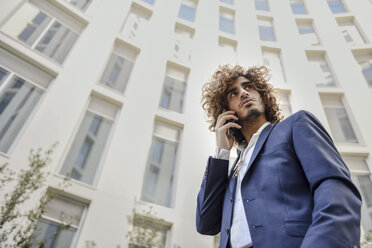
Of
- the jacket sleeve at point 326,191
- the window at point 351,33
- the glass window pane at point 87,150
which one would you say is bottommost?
the jacket sleeve at point 326,191

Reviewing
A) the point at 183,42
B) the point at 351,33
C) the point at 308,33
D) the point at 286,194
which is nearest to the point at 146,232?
the point at 286,194

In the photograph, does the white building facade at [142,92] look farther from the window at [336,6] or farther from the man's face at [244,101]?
the man's face at [244,101]

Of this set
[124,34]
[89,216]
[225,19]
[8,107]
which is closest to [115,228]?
[89,216]

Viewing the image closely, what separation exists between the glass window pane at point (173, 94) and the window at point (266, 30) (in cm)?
741

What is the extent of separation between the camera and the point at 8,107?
7.27 metres

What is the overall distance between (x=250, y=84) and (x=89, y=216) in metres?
6.00

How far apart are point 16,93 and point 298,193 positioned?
8.65 meters

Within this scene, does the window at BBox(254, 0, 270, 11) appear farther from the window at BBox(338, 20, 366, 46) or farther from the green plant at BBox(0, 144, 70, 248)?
the green plant at BBox(0, 144, 70, 248)

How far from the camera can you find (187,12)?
15.6 m

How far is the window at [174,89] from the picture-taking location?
36.2 ft

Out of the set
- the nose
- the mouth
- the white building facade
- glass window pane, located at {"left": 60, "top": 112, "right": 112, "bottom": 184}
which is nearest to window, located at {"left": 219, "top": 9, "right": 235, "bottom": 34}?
the white building facade

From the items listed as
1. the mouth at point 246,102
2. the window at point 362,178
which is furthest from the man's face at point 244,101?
the window at point 362,178

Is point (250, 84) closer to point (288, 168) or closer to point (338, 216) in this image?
point (288, 168)

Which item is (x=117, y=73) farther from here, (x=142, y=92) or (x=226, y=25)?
(x=226, y=25)
